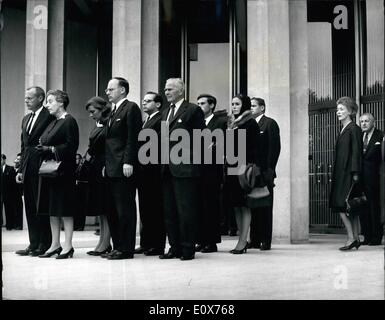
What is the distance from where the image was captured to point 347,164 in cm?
789

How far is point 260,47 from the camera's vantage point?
31.5 ft

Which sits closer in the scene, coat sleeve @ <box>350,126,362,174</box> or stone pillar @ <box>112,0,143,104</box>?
coat sleeve @ <box>350,126,362,174</box>

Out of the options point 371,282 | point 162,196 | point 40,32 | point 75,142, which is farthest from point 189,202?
point 40,32

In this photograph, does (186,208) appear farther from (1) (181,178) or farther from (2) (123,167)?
(2) (123,167)

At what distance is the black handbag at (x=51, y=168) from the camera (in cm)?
670

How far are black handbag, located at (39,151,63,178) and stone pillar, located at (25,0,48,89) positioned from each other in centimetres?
570

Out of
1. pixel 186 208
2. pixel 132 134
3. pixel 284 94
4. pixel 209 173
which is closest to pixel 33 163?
pixel 132 134

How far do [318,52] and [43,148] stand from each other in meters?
7.13

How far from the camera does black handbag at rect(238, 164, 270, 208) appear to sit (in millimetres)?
7125

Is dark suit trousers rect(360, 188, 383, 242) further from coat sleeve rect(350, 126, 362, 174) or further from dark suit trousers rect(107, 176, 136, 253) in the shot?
dark suit trousers rect(107, 176, 136, 253)

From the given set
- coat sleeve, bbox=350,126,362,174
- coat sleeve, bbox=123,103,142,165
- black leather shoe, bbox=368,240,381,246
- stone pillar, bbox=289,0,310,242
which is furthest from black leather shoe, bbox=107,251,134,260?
black leather shoe, bbox=368,240,381,246

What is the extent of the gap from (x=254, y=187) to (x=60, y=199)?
2.27 meters
